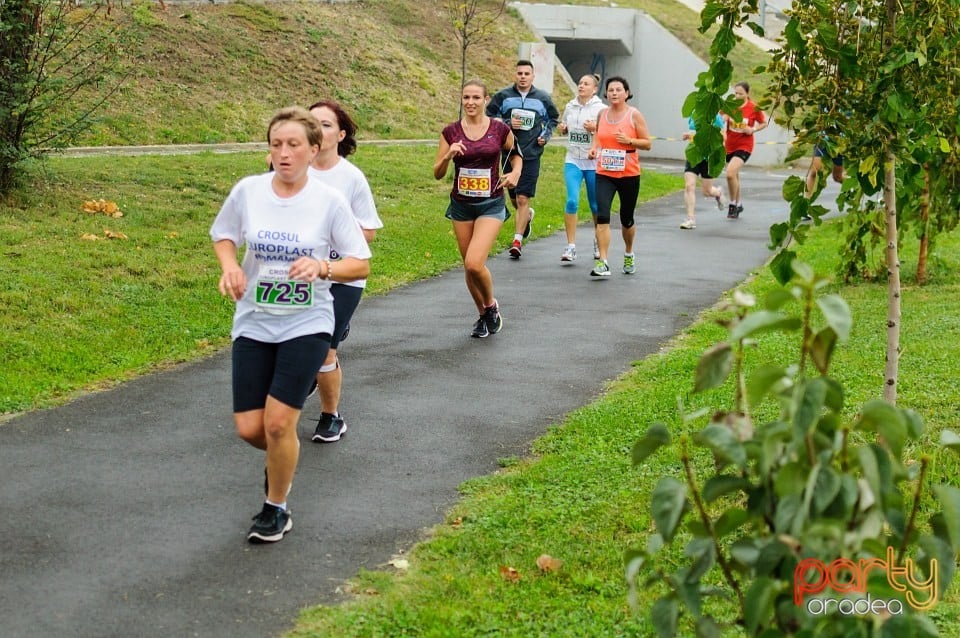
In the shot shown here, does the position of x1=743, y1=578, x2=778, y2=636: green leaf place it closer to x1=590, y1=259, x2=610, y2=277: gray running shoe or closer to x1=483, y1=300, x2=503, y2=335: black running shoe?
x1=483, y1=300, x2=503, y2=335: black running shoe

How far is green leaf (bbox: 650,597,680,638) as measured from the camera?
2.78m

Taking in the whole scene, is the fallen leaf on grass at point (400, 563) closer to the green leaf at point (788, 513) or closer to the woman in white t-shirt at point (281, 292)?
the woman in white t-shirt at point (281, 292)

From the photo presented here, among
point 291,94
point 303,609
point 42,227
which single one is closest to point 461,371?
point 303,609

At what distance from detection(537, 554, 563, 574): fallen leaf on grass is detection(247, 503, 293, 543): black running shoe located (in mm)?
1205

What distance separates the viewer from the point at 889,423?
260cm

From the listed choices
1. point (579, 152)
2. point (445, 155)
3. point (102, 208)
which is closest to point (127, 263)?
point (102, 208)

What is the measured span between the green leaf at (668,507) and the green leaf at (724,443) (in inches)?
4.9

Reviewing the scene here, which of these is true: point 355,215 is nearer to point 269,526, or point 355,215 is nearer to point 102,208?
point 269,526

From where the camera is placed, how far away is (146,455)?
6.82 meters

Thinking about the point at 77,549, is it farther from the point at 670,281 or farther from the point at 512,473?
the point at 670,281

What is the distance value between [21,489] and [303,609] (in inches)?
87.0

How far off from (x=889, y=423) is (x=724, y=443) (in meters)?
0.35

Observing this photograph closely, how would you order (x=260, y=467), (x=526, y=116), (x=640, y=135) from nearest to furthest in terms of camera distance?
(x=260, y=467), (x=640, y=135), (x=526, y=116)

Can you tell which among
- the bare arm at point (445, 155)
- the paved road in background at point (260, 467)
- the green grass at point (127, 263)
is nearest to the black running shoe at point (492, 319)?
the paved road in background at point (260, 467)
